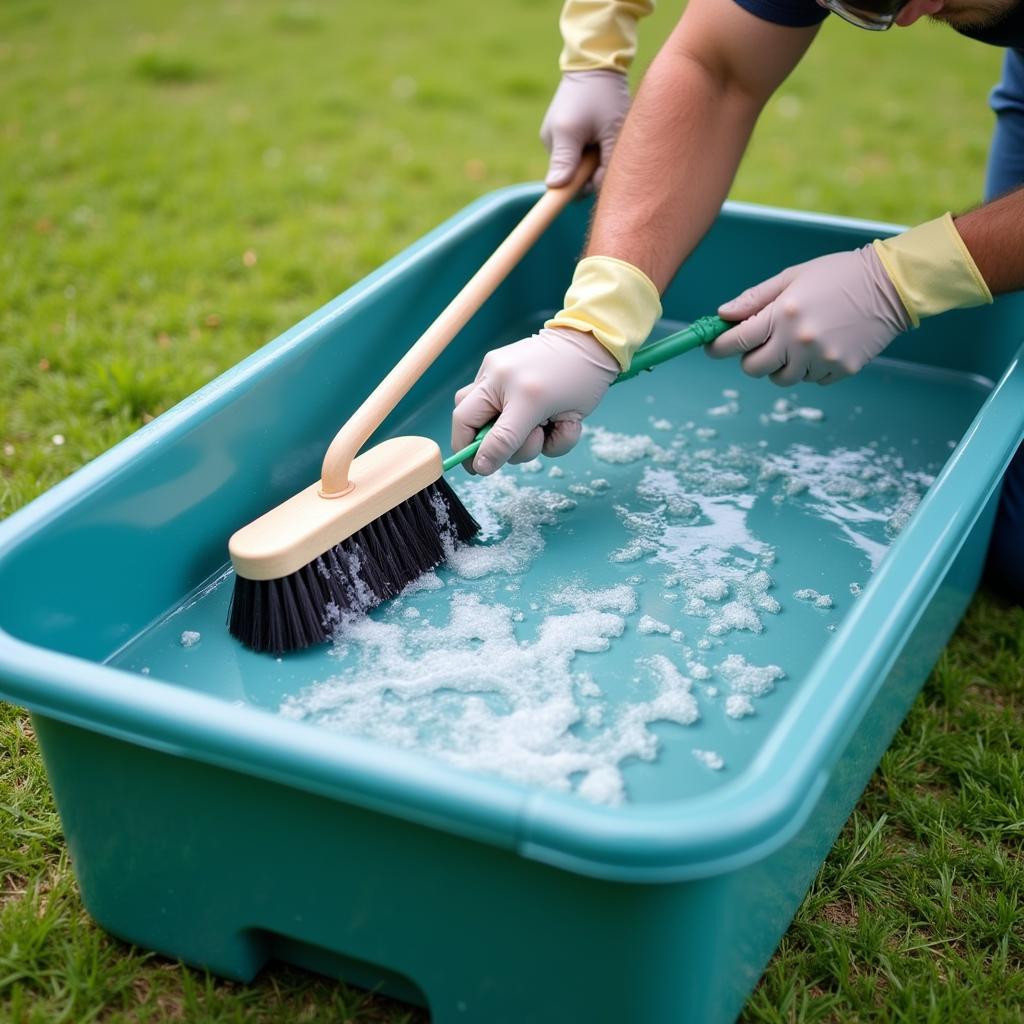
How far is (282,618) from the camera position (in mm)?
1287

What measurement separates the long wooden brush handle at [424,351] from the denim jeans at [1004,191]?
59 centimetres

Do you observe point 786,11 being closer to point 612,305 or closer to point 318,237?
point 612,305

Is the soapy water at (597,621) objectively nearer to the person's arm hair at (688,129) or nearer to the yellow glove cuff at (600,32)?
the person's arm hair at (688,129)

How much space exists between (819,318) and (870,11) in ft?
1.02

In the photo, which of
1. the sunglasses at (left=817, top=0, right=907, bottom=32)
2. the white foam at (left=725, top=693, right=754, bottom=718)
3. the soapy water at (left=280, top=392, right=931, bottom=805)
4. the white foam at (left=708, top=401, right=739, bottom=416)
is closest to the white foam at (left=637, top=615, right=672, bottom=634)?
the soapy water at (left=280, top=392, right=931, bottom=805)

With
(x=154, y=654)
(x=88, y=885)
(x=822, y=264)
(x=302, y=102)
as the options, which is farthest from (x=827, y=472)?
(x=302, y=102)

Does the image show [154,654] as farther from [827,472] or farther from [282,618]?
[827,472]

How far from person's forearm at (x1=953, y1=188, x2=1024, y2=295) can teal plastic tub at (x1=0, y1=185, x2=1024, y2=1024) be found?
0.40 ft

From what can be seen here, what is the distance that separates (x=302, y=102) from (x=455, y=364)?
167 centimetres

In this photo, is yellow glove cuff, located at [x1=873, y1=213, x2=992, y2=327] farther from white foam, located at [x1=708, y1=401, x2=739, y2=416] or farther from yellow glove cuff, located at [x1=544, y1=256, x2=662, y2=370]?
white foam, located at [x1=708, y1=401, x2=739, y2=416]

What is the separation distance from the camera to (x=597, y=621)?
1361 mm

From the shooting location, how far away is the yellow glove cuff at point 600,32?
172 centimetres

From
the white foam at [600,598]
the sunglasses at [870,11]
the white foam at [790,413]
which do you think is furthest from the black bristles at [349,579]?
the sunglasses at [870,11]

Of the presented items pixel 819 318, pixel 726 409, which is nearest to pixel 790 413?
pixel 726 409
